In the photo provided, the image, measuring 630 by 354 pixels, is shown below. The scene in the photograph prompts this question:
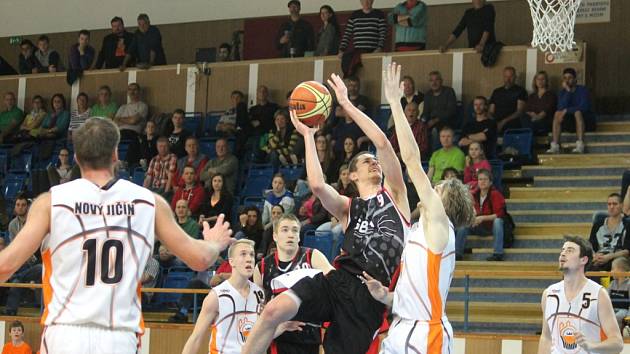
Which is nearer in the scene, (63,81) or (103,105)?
(103,105)

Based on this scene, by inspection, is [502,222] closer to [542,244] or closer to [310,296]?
[542,244]

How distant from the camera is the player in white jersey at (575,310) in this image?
8297 mm

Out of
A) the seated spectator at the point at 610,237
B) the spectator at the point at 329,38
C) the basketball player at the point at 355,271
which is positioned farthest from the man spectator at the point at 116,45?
the basketball player at the point at 355,271

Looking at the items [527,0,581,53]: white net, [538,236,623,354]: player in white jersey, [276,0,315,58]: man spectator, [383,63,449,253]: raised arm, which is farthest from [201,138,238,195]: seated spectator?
[383,63,449,253]: raised arm

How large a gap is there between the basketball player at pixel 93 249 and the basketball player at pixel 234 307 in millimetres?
4156

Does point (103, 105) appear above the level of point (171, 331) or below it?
above

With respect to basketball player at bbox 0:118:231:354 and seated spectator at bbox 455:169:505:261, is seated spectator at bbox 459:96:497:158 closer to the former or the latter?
seated spectator at bbox 455:169:505:261

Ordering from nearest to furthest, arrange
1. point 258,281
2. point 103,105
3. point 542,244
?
point 258,281 < point 542,244 < point 103,105


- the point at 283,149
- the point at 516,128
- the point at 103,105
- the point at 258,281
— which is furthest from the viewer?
the point at 103,105

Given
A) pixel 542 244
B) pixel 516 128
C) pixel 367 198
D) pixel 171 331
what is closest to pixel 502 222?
pixel 542 244

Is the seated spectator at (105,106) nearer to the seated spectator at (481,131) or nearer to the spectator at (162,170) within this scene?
the spectator at (162,170)

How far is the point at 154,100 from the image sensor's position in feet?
62.4

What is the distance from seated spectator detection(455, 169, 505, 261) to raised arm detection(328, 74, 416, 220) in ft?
20.3

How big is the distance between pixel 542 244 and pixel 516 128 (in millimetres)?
2204
